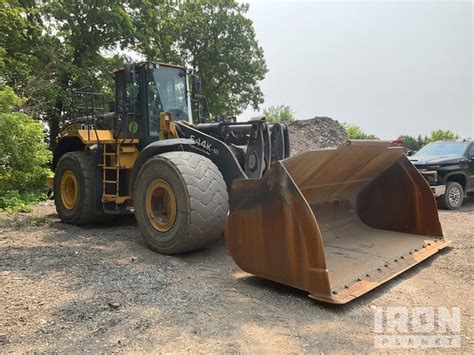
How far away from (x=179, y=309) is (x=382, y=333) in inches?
68.1

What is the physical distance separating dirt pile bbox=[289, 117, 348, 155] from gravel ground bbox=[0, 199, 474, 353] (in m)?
9.77

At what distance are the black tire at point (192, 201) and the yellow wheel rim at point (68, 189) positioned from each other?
10.8ft

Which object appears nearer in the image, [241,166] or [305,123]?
[241,166]

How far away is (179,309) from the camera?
3891mm

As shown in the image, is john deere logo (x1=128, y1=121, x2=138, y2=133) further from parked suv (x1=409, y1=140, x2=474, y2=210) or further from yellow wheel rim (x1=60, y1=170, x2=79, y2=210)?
parked suv (x1=409, y1=140, x2=474, y2=210)

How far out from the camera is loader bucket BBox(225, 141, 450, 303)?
400cm

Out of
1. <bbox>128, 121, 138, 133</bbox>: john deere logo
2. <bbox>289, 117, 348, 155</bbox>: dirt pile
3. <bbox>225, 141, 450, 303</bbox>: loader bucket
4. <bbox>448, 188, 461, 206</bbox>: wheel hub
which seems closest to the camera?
<bbox>225, 141, 450, 303</bbox>: loader bucket

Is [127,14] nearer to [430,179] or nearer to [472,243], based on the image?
[430,179]

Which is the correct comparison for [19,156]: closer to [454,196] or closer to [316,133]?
[316,133]

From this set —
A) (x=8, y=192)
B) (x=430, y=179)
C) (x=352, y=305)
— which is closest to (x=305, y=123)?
(x=430, y=179)

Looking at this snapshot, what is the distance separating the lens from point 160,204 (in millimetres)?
6023

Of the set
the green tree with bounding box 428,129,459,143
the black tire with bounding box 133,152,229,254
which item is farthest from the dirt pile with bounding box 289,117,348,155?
the green tree with bounding box 428,129,459,143

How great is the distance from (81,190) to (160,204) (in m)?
2.47

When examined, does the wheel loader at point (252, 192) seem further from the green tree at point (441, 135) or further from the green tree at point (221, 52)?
the green tree at point (441, 135)
